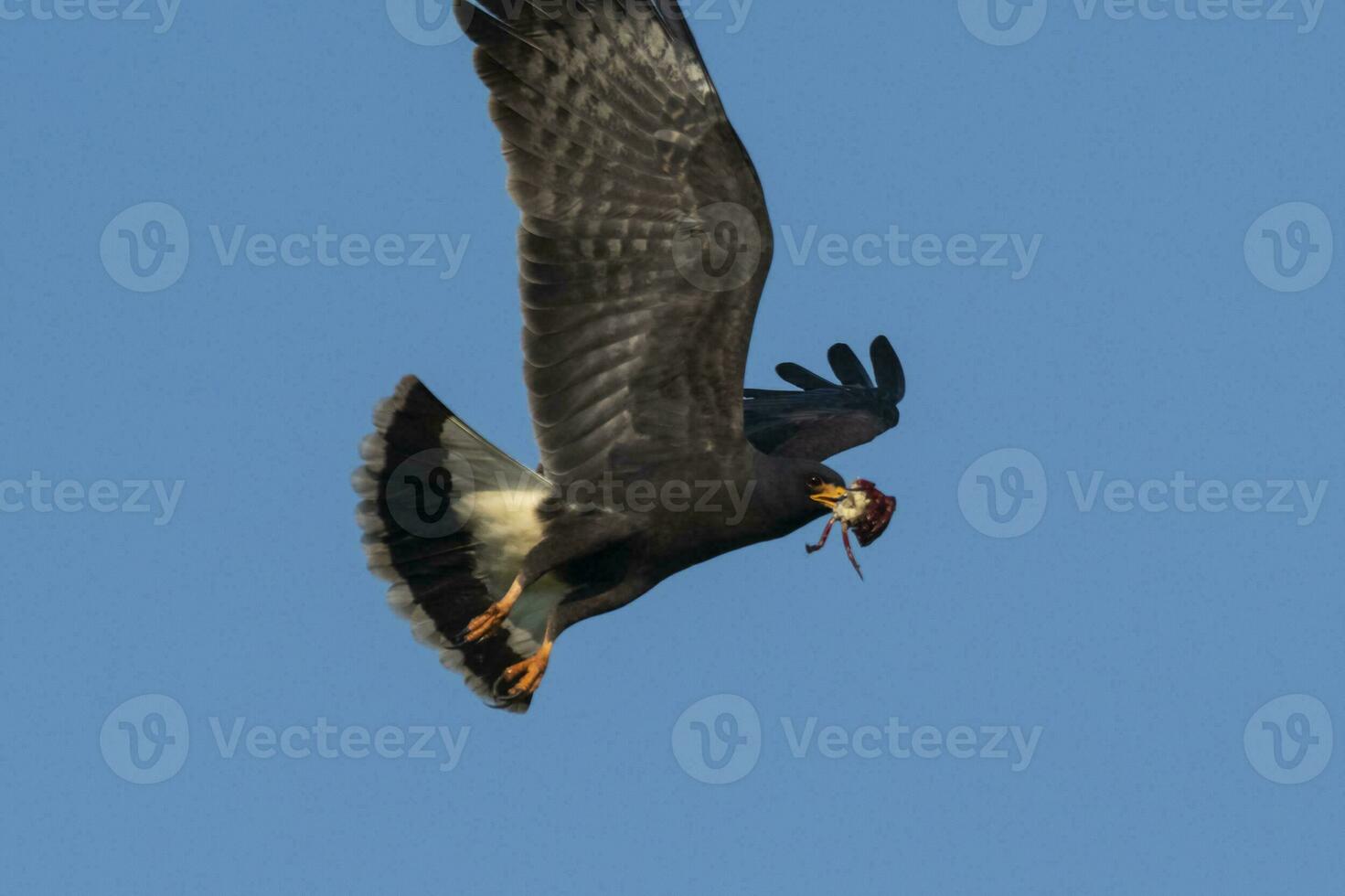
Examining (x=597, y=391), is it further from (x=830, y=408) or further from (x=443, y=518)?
(x=830, y=408)

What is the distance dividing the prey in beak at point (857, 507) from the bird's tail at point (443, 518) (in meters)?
1.50

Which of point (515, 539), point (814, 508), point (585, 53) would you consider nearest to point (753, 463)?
point (814, 508)

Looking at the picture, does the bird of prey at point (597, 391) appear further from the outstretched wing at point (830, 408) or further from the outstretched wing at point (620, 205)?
the outstretched wing at point (830, 408)

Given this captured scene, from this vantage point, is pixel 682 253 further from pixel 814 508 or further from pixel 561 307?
pixel 814 508

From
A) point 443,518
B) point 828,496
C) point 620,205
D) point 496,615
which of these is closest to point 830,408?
point 828,496

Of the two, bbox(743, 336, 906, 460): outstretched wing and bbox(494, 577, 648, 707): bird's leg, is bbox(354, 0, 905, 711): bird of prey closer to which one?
bbox(494, 577, 648, 707): bird's leg

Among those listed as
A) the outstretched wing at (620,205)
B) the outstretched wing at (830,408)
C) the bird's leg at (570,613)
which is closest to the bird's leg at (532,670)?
the bird's leg at (570,613)

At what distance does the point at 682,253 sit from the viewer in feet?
37.9

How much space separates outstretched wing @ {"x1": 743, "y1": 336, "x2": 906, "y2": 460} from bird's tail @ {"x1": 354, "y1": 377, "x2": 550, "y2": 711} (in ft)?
7.08

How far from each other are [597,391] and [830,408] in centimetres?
333

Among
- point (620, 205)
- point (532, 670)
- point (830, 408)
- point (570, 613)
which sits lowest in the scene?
point (532, 670)

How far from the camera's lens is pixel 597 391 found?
11945 millimetres

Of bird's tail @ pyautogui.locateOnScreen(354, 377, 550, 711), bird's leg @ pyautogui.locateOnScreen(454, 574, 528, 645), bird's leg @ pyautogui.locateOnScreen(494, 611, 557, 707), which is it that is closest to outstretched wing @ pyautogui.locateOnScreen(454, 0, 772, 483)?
bird's tail @ pyautogui.locateOnScreen(354, 377, 550, 711)

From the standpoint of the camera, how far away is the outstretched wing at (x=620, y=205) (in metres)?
11.2
